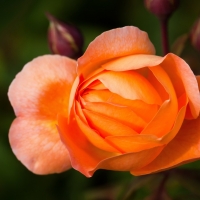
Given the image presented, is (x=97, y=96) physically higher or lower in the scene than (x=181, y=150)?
higher

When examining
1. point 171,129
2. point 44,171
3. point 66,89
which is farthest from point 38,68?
point 171,129

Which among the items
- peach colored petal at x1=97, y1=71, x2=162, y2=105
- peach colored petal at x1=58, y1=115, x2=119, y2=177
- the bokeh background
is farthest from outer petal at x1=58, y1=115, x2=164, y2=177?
the bokeh background

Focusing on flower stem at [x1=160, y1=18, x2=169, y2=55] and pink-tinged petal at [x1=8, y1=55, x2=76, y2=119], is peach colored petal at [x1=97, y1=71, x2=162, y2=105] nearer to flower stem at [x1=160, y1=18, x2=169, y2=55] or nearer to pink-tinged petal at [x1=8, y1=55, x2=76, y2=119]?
pink-tinged petal at [x1=8, y1=55, x2=76, y2=119]

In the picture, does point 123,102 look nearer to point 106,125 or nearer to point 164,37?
point 106,125

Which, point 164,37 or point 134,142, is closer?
point 134,142

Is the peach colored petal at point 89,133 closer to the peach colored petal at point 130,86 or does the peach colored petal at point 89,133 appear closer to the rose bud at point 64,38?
the peach colored petal at point 130,86

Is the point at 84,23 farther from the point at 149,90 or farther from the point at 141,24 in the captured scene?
the point at 149,90

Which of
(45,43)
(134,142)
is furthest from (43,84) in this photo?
(45,43)

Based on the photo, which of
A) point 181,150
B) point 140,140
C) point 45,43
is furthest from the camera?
point 45,43
